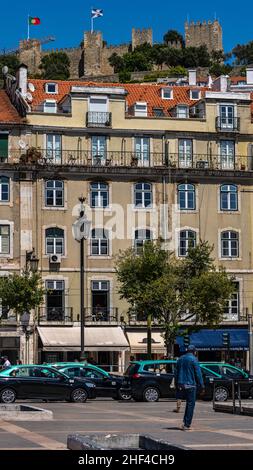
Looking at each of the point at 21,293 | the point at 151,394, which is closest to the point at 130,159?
the point at 21,293

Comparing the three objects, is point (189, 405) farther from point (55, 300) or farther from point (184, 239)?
point (184, 239)

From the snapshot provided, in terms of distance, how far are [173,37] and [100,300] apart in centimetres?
13813

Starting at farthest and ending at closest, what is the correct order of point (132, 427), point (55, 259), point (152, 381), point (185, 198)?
point (185, 198), point (55, 259), point (152, 381), point (132, 427)

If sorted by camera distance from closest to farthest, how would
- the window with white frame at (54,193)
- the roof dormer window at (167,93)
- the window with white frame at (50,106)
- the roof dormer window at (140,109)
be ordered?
the window with white frame at (54,193)
the window with white frame at (50,106)
the roof dormer window at (140,109)
the roof dormer window at (167,93)

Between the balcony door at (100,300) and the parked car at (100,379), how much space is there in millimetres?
21233

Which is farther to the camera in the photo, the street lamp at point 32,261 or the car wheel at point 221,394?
the street lamp at point 32,261

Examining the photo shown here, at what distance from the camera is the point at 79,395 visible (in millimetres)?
36281

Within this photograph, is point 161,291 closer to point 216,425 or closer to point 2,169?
point 2,169

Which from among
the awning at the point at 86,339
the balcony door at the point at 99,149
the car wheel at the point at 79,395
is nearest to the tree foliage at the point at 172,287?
the awning at the point at 86,339

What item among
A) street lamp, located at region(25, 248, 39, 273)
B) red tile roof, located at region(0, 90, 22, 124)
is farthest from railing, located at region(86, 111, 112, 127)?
street lamp, located at region(25, 248, 39, 273)

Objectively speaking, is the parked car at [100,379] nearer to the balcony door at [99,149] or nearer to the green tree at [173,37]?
the balcony door at [99,149]

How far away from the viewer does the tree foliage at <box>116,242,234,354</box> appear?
53.8 m

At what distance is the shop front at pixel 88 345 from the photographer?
5766 cm

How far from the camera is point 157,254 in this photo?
182 feet
